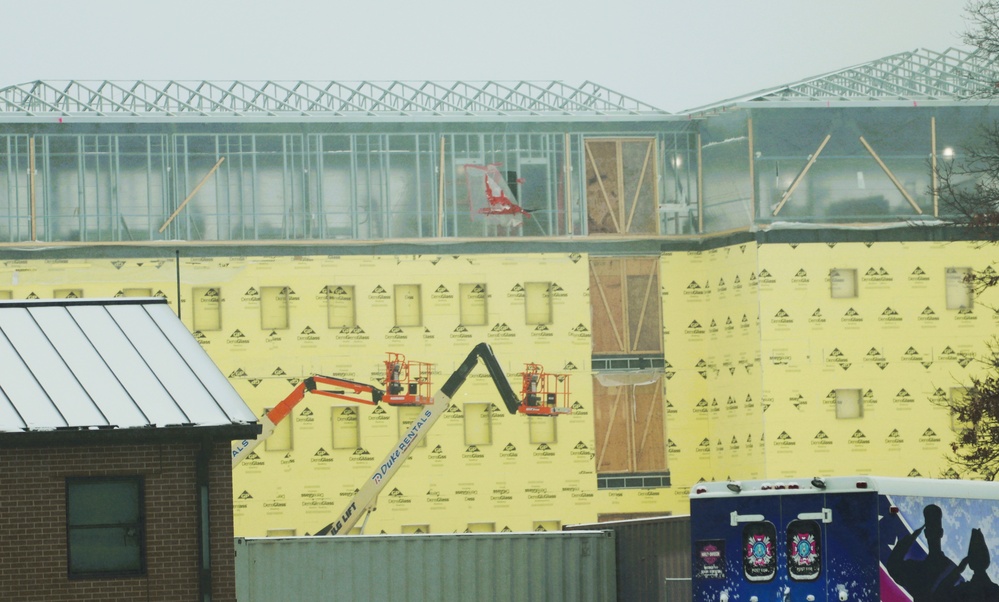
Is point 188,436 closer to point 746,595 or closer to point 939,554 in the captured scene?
point 746,595

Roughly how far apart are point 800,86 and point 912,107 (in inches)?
132

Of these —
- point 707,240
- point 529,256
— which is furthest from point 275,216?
point 707,240

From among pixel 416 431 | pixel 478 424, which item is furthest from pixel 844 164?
pixel 416 431

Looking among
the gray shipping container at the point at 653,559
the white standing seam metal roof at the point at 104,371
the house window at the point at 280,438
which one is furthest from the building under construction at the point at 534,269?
the white standing seam metal roof at the point at 104,371

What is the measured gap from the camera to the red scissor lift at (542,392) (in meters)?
50.5

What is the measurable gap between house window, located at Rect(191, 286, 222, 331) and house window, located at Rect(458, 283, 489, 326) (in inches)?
281

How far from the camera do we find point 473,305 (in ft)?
167

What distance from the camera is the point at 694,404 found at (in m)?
51.8

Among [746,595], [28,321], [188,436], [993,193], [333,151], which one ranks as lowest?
[746,595]

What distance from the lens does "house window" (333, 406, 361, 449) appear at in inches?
1962

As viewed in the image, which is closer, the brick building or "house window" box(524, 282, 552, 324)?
the brick building

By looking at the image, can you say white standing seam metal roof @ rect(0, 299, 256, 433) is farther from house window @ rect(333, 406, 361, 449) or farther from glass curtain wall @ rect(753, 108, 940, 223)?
glass curtain wall @ rect(753, 108, 940, 223)

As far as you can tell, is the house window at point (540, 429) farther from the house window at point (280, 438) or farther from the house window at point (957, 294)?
the house window at point (957, 294)

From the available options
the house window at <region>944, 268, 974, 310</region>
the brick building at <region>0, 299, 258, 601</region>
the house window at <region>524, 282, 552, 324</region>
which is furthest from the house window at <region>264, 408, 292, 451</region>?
the brick building at <region>0, 299, 258, 601</region>
